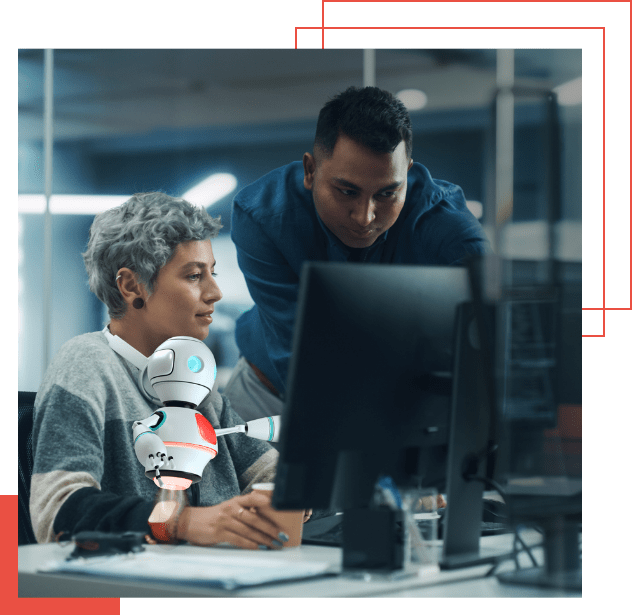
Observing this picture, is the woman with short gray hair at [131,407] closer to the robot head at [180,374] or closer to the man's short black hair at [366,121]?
the robot head at [180,374]

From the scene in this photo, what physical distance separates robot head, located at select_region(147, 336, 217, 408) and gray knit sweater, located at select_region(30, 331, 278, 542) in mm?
159

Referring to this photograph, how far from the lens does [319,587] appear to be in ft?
3.21

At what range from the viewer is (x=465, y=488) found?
3.69 feet

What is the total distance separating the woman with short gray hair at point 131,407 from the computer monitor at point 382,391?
0.27m

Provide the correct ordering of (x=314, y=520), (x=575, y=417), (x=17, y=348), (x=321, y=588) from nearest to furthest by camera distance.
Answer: (x=321, y=588) → (x=314, y=520) → (x=575, y=417) → (x=17, y=348)

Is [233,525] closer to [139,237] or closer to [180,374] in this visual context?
[180,374]

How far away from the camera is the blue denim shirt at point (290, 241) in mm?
1839

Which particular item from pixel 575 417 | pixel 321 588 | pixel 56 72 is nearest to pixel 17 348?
pixel 56 72

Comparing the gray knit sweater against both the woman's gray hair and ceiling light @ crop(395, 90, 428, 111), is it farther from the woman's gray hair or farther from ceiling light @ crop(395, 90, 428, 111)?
ceiling light @ crop(395, 90, 428, 111)

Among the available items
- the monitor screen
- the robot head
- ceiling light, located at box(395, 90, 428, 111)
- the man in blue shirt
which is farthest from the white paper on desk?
ceiling light, located at box(395, 90, 428, 111)

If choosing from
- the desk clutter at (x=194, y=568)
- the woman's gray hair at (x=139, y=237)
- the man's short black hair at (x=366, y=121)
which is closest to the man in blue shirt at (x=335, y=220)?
the man's short black hair at (x=366, y=121)

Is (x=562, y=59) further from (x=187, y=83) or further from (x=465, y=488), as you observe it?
(x=465, y=488)

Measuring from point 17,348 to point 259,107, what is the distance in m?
0.87

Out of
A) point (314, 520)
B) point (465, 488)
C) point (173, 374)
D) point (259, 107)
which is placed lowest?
point (314, 520)
